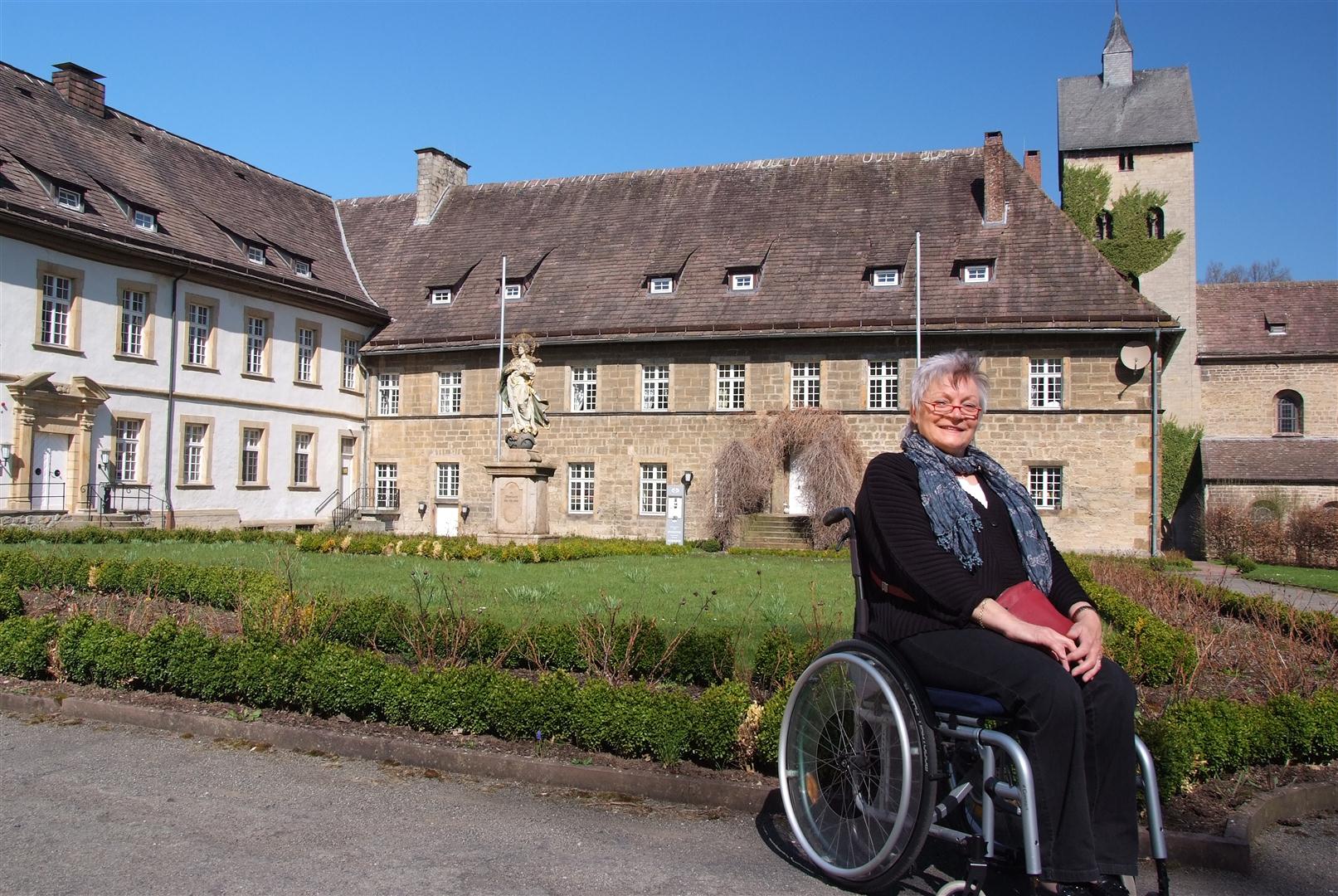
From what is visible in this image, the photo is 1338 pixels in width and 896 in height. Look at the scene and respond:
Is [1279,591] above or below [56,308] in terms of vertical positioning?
below

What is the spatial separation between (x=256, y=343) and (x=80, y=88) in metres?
7.82

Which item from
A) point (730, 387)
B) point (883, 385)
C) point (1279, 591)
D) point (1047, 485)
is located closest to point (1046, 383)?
point (1047, 485)

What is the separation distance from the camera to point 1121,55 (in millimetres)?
40250

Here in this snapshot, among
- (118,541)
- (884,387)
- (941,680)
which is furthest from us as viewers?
(884,387)

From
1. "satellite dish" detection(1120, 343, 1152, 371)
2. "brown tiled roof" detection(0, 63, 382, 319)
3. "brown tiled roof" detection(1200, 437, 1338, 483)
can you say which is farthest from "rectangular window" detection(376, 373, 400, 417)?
"brown tiled roof" detection(1200, 437, 1338, 483)

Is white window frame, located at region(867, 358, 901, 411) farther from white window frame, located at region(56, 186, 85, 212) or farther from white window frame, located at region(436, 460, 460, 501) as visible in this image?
white window frame, located at region(56, 186, 85, 212)

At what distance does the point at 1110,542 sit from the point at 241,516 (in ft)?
72.9

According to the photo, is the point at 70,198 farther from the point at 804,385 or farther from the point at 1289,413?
the point at 1289,413

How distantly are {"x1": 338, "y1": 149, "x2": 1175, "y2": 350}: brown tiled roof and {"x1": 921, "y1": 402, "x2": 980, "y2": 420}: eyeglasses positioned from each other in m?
22.6

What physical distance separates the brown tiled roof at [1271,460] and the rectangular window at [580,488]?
66.1 feet

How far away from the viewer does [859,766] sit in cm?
421

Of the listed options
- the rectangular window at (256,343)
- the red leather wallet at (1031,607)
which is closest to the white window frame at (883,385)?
the rectangular window at (256,343)

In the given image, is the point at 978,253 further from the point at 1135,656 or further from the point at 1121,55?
the point at 1135,656

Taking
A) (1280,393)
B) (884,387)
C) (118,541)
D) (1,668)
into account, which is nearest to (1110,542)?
(884,387)
